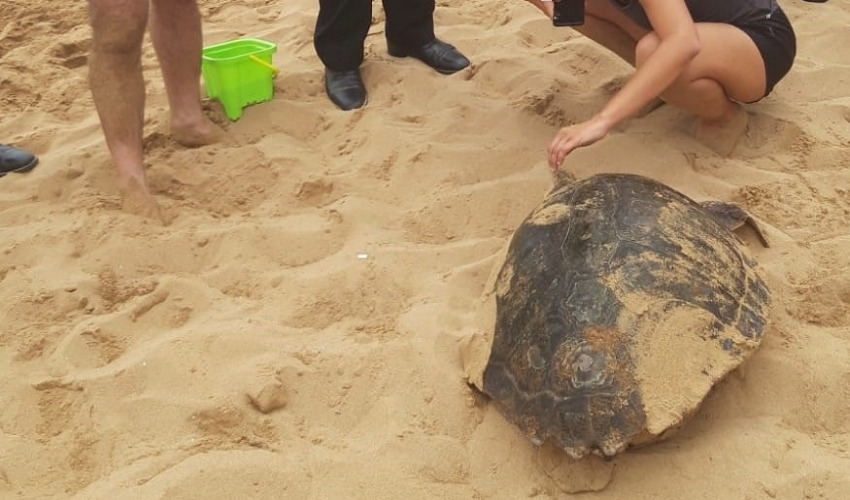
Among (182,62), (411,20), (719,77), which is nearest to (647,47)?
(719,77)

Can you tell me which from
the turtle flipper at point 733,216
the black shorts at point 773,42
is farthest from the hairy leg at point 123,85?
the black shorts at point 773,42

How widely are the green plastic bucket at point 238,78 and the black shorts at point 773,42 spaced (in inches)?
68.6

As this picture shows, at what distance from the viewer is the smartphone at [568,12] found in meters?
2.24

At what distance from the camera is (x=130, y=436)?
1.69 metres

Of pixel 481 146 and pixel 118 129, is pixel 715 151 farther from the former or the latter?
pixel 118 129

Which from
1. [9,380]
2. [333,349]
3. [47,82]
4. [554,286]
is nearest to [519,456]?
[554,286]

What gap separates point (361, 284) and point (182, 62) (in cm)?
127

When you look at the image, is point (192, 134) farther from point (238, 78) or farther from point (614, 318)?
point (614, 318)

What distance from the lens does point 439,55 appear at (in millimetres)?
3219

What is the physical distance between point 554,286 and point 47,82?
2754 mm

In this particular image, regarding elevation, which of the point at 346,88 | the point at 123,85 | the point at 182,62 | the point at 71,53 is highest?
the point at 123,85

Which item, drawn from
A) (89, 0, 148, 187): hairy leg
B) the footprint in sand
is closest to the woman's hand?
(89, 0, 148, 187): hairy leg

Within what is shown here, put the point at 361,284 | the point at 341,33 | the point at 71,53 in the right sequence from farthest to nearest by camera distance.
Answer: the point at 71,53
the point at 341,33
the point at 361,284

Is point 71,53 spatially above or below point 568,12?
below
